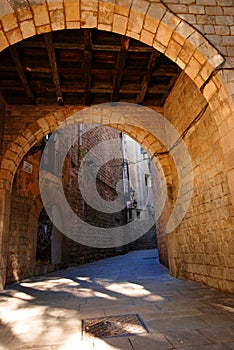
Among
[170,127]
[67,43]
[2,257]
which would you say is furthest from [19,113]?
[170,127]

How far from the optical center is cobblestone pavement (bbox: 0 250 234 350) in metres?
1.80

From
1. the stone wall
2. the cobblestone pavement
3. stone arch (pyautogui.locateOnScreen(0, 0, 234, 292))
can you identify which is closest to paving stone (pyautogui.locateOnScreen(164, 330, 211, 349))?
the cobblestone pavement

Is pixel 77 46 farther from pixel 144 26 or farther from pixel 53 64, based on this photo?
pixel 144 26

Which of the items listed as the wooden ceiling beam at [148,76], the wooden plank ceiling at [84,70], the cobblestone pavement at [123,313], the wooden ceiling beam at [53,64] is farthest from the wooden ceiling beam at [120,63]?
the cobblestone pavement at [123,313]

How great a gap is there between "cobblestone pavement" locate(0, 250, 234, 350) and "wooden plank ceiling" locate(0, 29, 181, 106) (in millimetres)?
3537

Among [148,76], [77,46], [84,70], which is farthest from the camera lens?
[148,76]

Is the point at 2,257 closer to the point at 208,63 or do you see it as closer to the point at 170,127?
the point at 170,127

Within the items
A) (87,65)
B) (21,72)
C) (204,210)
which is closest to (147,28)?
(87,65)

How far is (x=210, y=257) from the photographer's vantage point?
3.77m

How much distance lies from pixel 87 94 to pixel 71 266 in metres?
5.32

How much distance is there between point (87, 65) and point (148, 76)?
115 cm

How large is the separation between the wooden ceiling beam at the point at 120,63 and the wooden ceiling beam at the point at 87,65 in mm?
470

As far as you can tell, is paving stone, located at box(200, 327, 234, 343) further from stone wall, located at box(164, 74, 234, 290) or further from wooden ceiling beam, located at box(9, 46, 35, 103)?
wooden ceiling beam, located at box(9, 46, 35, 103)

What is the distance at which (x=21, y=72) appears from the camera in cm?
418
